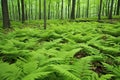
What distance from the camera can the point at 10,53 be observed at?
5508 mm

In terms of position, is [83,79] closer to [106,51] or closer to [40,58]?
[40,58]

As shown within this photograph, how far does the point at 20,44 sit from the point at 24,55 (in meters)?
1.38

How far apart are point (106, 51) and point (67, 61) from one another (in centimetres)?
235

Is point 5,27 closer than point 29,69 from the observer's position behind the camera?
No

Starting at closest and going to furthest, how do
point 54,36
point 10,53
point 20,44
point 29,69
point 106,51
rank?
point 29,69 < point 10,53 < point 106,51 < point 20,44 < point 54,36

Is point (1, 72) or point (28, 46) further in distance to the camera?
point (28, 46)

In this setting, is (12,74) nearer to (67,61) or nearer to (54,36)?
(67,61)

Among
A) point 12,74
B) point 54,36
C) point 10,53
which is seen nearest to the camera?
point 12,74

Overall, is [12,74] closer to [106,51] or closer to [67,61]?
[67,61]

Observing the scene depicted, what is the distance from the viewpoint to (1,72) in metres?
3.79

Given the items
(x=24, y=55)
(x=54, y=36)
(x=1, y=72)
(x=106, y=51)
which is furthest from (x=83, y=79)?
(x=54, y=36)

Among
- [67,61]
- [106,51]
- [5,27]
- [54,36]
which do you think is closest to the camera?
[67,61]

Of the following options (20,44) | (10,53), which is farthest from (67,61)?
(20,44)

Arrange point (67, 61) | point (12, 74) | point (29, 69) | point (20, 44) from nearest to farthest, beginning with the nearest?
1. point (12, 74)
2. point (29, 69)
3. point (67, 61)
4. point (20, 44)
